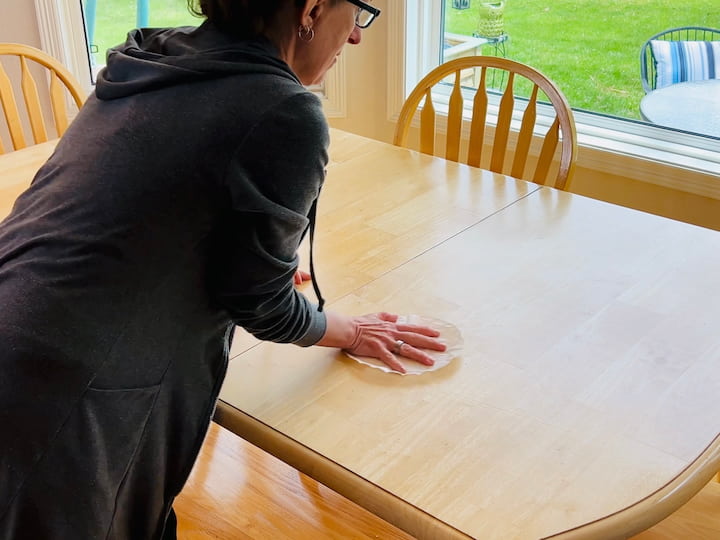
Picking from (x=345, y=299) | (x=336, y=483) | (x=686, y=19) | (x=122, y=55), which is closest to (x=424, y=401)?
(x=336, y=483)

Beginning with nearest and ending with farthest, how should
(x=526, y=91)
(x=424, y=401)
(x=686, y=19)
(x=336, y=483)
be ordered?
(x=336, y=483), (x=424, y=401), (x=686, y=19), (x=526, y=91)

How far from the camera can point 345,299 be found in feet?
4.44

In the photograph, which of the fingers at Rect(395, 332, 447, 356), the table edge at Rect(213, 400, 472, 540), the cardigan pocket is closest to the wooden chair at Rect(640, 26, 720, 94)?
the fingers at Rect(395, 332, 447, 356)

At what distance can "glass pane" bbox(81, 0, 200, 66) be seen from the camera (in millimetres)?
A: 3006

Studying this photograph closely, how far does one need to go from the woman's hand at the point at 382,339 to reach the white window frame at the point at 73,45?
1.95 meters

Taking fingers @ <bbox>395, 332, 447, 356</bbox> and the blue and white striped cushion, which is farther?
the blue and white striped cushion

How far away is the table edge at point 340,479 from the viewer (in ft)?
3.01

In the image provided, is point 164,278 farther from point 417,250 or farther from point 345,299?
point 417,250

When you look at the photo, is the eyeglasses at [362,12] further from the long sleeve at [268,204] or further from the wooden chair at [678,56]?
the wooden chair at [678,56]

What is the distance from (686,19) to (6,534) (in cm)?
225

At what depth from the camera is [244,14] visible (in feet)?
3.07

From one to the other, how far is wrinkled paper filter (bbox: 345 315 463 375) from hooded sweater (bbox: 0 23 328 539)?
27cm

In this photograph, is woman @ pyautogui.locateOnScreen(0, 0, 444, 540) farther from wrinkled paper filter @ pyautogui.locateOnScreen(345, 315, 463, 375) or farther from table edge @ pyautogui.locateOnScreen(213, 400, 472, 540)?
wrinkled paper filter @ pyautogui.locateOnScreen(345, 315, 463, 375)

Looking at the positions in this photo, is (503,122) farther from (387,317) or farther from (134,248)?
(134,248)
